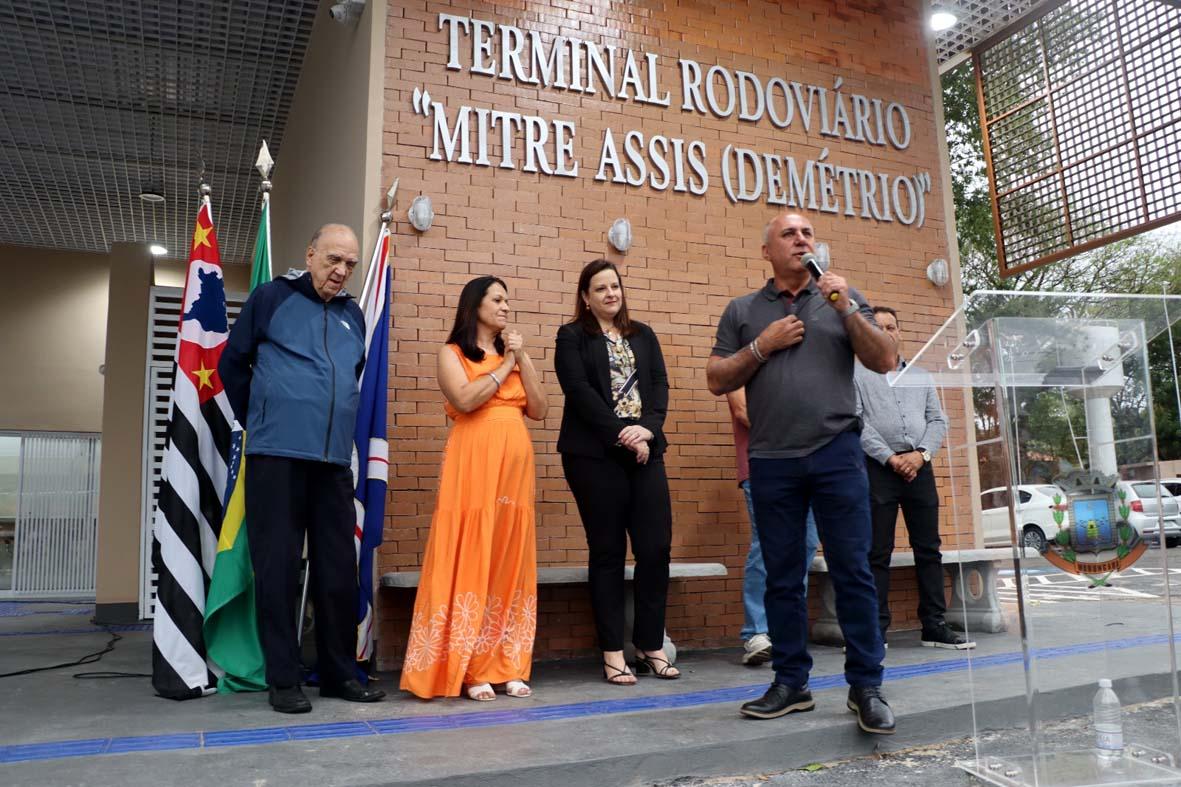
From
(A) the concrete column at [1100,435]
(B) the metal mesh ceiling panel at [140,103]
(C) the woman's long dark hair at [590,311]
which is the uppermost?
(B) the metal mesh ceiling panel at [140,103]

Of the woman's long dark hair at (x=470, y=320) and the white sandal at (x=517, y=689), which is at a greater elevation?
the woman's long dark hair at (x=470, y=320)

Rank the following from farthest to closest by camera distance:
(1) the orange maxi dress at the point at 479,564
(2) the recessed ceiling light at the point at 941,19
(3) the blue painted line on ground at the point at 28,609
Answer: (3) the blue painted line on ground at the point at 28,609, (2) the recessed ceiling light at the point at 941,19, (1) the orange maxi dress at the point at 479,564

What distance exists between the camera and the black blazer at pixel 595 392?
416 centimetres

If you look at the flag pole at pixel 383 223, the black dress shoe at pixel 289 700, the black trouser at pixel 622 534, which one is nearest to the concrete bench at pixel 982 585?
the black trouser at pixel 622 534

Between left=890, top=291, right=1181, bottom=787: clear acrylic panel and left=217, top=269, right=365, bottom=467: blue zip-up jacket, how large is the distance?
2.38m

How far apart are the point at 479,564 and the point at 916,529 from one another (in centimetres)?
244

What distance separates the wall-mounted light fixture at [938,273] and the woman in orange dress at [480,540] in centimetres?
341

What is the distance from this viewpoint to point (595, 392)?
4.19 meters

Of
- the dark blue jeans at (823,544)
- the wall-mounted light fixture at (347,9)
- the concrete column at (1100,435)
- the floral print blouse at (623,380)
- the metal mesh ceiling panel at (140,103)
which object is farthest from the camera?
the metal mesh ceiling panel at (140,103)

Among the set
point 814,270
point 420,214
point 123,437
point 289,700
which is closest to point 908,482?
point 814,270

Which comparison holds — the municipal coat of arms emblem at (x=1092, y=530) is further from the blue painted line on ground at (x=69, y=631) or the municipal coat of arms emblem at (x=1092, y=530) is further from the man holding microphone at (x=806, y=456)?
the blue painted line on ground at (x=69, y=631)

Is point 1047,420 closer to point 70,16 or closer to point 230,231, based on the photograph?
point 70,16

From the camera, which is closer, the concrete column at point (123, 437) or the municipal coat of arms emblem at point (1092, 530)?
the municipal coat of arms emblem at point (1092, 530)

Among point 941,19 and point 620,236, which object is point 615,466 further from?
point 941,19
